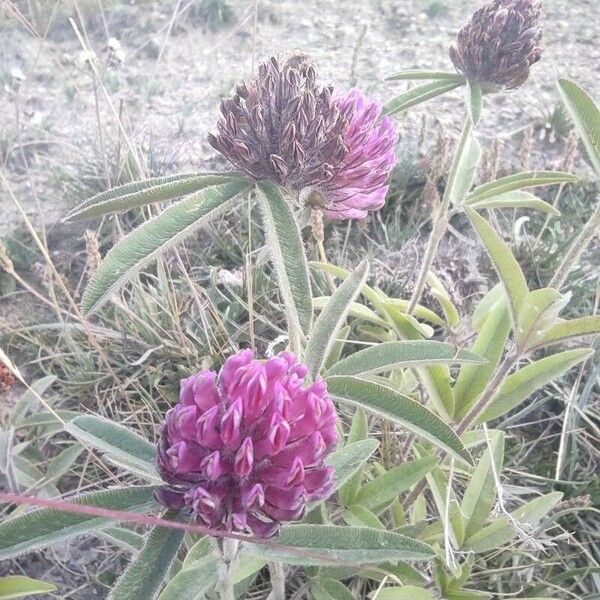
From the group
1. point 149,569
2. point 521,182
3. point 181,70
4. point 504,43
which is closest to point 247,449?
point 149,569

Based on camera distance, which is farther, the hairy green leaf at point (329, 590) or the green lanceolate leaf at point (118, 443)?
the hairy green leaf at point (329, 590)

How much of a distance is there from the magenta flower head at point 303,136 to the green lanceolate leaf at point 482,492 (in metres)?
0.69

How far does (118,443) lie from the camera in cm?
104

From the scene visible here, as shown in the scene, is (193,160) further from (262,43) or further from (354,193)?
(354,193)

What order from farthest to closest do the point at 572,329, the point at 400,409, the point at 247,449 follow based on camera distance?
the point at 572,329 < the point at 400,409 < the point at 247,449

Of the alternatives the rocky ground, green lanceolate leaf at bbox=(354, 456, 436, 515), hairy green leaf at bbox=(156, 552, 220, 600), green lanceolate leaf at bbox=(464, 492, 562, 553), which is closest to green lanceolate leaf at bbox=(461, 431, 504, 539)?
green lanceolate leaf at bbox=(464, 492, 562, 553)

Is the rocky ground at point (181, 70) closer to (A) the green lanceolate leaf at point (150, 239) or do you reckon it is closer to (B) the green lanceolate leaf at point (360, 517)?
(A) the green lanceolate leaf at point (150, 239)

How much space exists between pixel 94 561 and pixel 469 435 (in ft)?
3.42

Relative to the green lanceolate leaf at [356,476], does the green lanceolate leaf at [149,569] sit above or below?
above

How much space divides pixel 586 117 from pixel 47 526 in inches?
44.4

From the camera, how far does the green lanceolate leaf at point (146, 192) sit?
3.62 ft

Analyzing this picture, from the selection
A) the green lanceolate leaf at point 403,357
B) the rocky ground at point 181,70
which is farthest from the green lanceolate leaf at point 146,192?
the rocky ground at point 181,70

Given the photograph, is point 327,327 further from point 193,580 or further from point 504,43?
point 504,43

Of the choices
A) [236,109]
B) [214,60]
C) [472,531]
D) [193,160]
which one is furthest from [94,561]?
[214,60]
